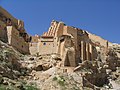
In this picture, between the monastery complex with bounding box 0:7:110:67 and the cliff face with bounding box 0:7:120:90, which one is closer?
the cliff face with bounding box 0:7:120:90

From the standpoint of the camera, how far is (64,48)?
5091cm

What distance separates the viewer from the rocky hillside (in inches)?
1672

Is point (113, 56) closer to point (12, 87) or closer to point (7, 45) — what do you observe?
point (7, 45)

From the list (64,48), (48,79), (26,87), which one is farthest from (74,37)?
(26,87)

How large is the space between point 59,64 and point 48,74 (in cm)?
330

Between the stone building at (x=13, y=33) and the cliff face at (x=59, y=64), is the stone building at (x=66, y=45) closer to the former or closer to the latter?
the cliff face at (x=59, y=64)

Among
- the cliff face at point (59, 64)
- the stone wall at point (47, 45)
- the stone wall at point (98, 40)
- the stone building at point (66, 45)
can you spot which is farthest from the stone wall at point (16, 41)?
the stone wall at point (98, 40)

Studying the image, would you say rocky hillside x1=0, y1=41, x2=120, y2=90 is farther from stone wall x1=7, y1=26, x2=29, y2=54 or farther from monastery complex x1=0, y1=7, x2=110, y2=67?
stone wall x1=7, y1=26, x2=29, y2=54

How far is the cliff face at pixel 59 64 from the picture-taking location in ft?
143

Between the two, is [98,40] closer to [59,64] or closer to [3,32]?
[59,64]

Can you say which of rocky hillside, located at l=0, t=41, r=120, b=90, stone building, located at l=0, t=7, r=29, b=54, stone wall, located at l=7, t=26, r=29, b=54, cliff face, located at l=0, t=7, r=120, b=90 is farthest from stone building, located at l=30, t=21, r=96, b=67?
stone building, located at l=0, t=7, r=29, b=54

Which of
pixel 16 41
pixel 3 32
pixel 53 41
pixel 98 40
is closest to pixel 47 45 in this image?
pixel 53 41

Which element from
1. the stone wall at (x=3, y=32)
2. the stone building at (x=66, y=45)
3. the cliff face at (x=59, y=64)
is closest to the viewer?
the cliff face at (x=59, y=64)

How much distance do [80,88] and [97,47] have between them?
15.5 metres
